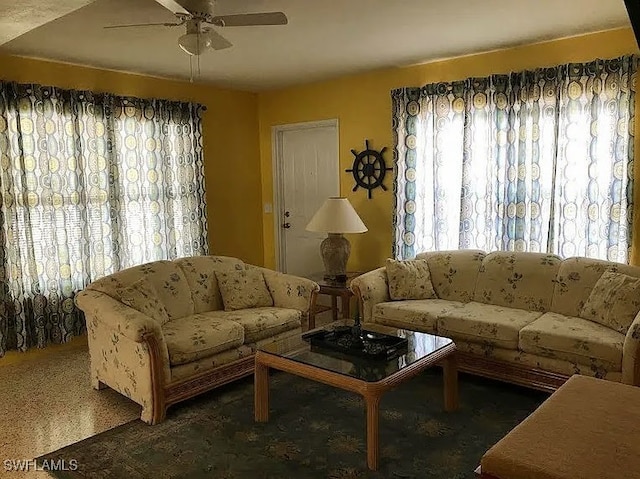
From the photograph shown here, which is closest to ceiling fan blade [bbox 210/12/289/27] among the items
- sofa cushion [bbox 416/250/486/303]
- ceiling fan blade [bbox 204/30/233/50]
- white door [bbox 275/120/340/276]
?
ceiling fan blade [bbox 204/30/233/50]

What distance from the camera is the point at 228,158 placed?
591cm

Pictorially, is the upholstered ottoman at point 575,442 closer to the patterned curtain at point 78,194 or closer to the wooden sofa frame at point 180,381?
the wooden sofa frame at point 180,381

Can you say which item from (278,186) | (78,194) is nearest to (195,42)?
(78,194)

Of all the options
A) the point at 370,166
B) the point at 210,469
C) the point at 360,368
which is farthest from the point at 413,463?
the point at 370,166

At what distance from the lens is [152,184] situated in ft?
16.5

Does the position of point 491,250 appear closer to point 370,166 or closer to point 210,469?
point 370,166

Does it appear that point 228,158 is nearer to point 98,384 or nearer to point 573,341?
point 98,384

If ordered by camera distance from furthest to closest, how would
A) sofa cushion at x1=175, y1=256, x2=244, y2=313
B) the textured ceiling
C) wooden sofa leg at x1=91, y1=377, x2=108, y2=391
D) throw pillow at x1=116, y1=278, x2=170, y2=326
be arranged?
sofa cushion at x1=175, y1=256, x2=244, y2=313, wooden sofa leg at x1=91, y1=377, x2=108, y2=391, throw pillow at x1=116, y1=278, x2=170, y2=326, the textured ceiling

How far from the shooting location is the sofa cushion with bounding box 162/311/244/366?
332 cm

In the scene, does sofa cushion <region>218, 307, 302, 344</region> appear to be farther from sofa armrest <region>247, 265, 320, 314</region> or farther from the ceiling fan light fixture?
the ceiling fan light fixture

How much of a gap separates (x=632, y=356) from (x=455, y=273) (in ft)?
5.14

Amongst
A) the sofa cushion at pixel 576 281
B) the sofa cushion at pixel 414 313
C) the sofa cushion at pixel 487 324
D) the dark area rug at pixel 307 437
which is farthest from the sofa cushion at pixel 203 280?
the sofa cushion at pixel 576 281

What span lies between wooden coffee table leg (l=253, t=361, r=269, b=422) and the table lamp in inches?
68.8

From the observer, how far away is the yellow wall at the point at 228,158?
17.2 feet
